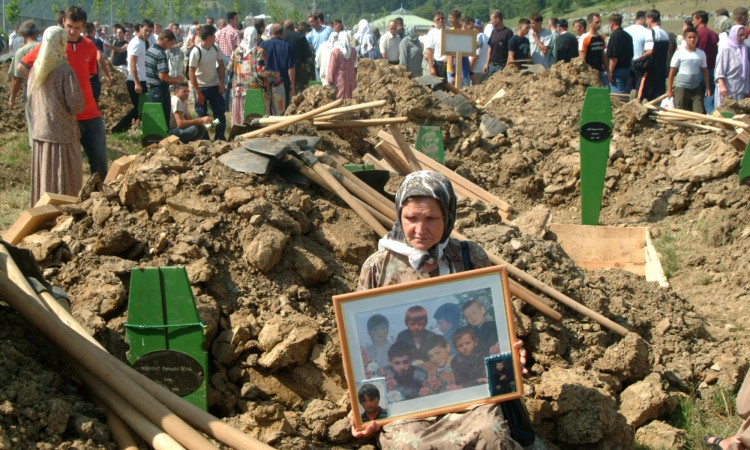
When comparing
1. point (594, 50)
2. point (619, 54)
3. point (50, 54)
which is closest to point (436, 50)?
point (594, 50)

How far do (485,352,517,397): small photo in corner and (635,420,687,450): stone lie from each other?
1960 mm

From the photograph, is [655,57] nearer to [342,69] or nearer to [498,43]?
[498,43]

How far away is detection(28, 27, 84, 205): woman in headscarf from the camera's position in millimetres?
8500

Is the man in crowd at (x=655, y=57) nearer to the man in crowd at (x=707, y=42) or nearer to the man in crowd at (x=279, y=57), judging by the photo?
the man in crowd at (x=707, y=42)

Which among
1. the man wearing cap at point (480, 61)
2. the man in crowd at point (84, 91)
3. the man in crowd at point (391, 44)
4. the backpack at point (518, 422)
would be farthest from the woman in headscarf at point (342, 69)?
the backpack at point (518, 422)

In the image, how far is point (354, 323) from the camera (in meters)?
4.00

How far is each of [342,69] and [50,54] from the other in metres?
8.29

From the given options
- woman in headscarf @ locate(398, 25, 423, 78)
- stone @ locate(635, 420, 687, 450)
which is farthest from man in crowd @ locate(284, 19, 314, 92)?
stone @ locate(635, 420, 687, 450)

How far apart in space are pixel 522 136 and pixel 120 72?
1023 centimetres

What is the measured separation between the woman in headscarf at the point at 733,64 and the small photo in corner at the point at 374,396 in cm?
1273

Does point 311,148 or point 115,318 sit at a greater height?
point 311,148

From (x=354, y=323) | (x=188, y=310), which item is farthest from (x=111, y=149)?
(x=354, y=323)

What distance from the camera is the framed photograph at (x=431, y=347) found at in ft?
13.1

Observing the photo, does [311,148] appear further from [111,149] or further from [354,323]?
[111,149]
